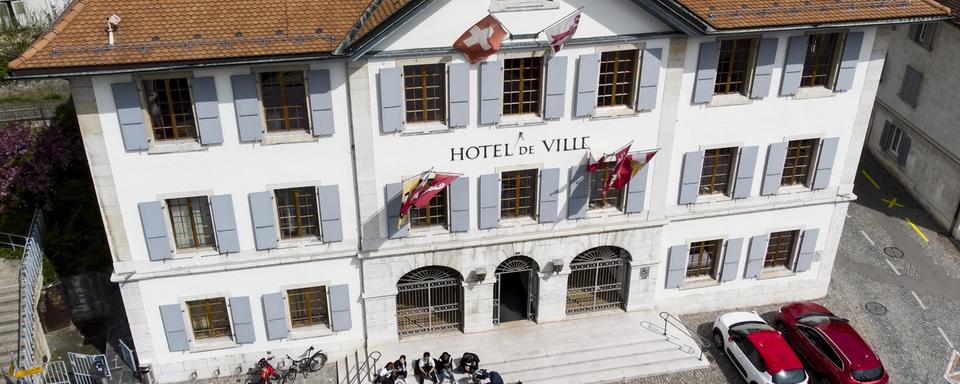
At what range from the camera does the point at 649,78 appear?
1055 inches

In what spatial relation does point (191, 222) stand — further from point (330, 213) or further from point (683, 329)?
point (683, 329)

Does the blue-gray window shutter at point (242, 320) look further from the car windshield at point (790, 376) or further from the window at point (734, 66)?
the car windshield at point (790, 376)

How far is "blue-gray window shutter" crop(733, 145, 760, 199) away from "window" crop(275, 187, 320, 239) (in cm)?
1542

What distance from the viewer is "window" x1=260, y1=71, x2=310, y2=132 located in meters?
24.6

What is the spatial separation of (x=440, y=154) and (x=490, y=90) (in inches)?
109

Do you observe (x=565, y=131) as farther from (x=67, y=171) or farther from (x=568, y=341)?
(x=67, y=171)

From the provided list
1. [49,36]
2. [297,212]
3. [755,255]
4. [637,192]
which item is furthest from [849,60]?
[49,36]

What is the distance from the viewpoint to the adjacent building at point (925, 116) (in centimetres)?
3831

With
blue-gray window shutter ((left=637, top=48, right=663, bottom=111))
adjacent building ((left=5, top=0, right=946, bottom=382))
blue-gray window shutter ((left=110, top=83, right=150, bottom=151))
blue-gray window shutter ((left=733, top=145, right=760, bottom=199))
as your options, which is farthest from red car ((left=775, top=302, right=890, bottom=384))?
blue-gray window shutter ((left=110, top=83, right=150, bottom=151))

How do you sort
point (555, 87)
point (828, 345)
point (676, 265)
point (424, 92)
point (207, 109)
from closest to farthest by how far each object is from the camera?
point (207, 109) → point (424, 92) → point (555, 87) → point (828, 345) → point (676, 265)

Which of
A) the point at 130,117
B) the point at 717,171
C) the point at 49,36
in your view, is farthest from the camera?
the point at 717,171

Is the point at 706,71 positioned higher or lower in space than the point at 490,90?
higher

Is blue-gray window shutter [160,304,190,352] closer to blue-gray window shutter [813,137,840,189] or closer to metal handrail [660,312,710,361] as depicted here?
metal handrail [660,312,710,361]

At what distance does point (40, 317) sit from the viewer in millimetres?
31734
